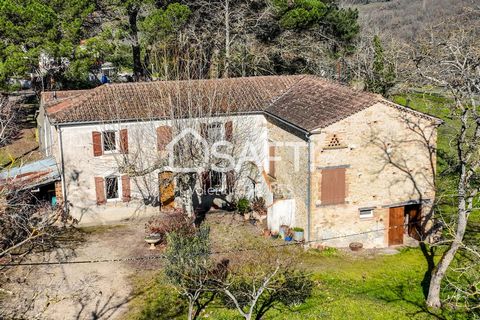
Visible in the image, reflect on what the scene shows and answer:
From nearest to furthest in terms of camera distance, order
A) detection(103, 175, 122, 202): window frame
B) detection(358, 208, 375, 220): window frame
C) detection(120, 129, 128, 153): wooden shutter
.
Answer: detection(358, 208, 375, 220): window frame < detection(120, 129, 128, 153): wooden shutter < detection(103, 175, 122, 202): window frame

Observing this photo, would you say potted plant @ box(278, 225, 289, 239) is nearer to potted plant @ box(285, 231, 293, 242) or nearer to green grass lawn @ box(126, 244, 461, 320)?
potted plant @ box(285, 231, 293, 242)

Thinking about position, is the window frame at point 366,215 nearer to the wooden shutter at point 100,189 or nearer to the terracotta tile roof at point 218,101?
the terracotta tile roof at point 218,101

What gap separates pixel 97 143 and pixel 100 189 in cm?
232

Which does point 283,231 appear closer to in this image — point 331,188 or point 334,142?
point 331,188

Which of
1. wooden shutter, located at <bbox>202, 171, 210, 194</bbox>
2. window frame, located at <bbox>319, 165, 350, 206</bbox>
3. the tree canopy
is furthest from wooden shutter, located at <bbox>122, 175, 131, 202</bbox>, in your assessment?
window frame, located at <bbox>319, 165, 350, 206</bbox>

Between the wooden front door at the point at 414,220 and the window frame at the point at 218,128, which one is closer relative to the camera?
the window frame at the point at 218,128

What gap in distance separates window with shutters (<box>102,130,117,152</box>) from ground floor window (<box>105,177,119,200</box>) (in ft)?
5.02

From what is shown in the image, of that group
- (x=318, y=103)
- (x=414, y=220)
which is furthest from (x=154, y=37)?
(x=414, y=220)

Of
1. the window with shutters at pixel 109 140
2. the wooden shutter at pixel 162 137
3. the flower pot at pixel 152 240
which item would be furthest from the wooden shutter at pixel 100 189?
the flower pot at pixel 152 240

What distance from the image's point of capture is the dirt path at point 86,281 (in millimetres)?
17969

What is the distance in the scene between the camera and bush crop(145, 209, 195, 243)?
2175cm

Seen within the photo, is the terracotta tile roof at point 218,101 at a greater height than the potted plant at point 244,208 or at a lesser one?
greater

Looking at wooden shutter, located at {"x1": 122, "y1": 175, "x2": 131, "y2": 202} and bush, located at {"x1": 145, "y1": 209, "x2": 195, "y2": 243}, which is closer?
bush, located at {"x1": 145, "y1": 209, "x2": 195, "y2": 243}

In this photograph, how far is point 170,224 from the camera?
898 inches
